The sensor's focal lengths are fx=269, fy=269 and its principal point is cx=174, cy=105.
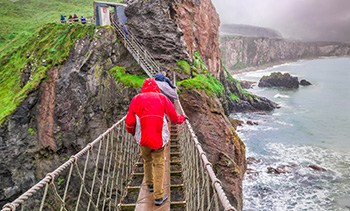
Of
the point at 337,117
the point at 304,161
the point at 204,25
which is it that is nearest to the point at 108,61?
the point at 204,25

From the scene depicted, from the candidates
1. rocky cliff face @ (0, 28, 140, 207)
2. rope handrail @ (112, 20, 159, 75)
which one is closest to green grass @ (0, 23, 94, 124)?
rocky cliff face @ (0, 28, 140, 207)

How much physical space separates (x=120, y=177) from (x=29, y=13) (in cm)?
4267

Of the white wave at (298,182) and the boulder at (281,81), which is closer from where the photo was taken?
the white wave at (298,182)

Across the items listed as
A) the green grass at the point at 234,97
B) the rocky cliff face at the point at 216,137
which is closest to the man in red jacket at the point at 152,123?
the rocky cliff face at the point at 216,137

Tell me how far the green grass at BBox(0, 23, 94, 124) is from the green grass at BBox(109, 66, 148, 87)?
3872 mm

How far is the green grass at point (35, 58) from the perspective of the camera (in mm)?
16648

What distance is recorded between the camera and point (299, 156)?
100ft

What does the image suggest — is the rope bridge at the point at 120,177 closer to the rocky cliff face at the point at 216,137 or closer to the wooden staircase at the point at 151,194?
the wooden staircase at the point at 151,194

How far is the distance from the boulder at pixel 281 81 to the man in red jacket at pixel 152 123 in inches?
3357

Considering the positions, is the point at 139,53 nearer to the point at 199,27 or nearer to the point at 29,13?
the point at 199,27

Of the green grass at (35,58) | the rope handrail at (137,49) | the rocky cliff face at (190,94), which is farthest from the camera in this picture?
the green grass at (35,58)

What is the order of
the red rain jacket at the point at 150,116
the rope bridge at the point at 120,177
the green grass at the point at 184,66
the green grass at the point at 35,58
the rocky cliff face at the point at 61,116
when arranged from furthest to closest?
the green grass at the point at 35,58, the green grass at the point at 184,66, the rocky cliff face at the point at 61,116, the red rain jacket at the point at 150,116, the rope bridge at the point at 120,177

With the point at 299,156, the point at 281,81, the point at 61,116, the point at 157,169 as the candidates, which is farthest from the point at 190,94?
the point at 281,81

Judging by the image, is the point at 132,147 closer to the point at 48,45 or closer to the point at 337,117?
the point at 48,45
